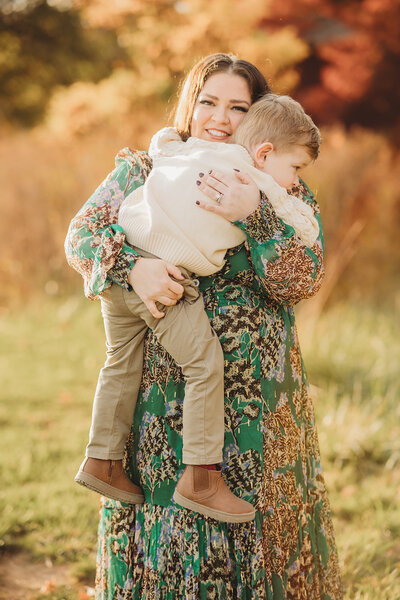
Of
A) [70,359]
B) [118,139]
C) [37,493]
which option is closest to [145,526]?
[37,493]

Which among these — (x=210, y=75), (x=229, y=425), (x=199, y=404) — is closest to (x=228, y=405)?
(x=229, y=425)

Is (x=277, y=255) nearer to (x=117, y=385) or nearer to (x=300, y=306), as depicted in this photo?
(x=117, y=385)

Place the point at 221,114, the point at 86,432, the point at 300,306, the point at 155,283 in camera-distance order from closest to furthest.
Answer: the point at 155,283 < the point at 221,114 < the point at 86,432 < the point at 300,306

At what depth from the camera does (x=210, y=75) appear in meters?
2.22

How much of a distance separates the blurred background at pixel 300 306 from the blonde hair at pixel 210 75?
26 centimetres

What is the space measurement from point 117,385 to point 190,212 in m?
0.60

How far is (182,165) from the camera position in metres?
1.96

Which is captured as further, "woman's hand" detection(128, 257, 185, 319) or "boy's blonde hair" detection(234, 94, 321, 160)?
"boy's blonde hair" detection(234, 94, 321, 160)

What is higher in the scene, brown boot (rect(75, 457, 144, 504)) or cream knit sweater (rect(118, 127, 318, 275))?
cream knit sweater (rect(118, 127, 318, 275))

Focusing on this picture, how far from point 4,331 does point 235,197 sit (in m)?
5.43

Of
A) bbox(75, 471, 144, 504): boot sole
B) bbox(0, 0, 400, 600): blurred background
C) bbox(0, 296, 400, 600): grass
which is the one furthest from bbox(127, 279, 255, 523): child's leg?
bbox(0, 296, 400, 600): grass

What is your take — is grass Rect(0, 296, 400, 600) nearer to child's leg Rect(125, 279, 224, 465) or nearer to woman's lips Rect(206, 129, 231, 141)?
child's leg Rect(125, 279, 224, 465)

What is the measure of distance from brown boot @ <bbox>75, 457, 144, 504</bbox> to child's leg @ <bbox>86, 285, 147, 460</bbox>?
29 millimetres

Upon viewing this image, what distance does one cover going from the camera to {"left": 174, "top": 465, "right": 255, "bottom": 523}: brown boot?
1.87 metres
